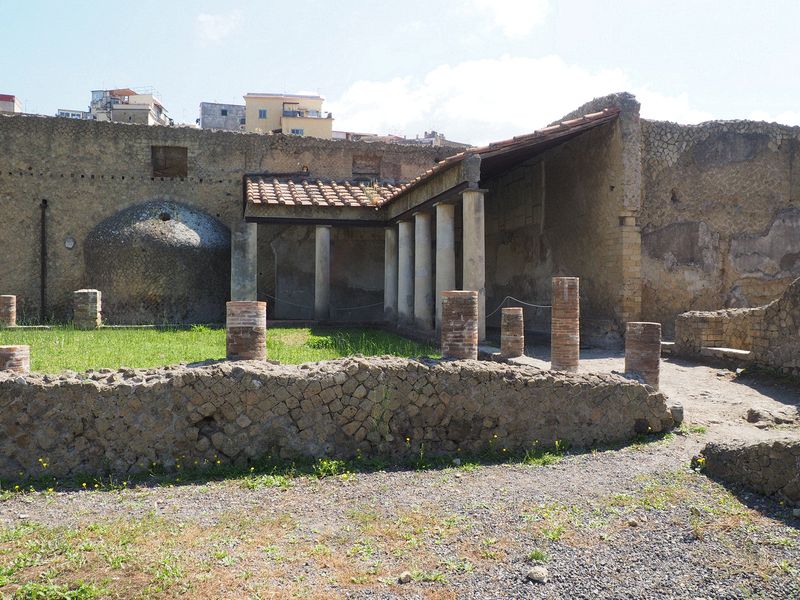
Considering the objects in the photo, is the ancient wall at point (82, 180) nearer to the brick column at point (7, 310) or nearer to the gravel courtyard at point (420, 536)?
the brick column at point (7, 310)

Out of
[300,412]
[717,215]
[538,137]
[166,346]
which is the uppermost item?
[538,137]

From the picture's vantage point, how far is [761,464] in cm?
450

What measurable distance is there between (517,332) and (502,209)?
7509 millimetres

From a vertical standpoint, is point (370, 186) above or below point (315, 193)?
above

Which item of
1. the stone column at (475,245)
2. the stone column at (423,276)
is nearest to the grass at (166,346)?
the stone column at (423,276)

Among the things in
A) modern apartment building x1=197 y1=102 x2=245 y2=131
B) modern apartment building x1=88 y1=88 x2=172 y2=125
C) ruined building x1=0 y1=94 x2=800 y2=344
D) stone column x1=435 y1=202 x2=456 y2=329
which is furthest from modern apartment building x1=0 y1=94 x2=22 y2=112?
stone column x1=435 y1=202 x2=456 y2=329

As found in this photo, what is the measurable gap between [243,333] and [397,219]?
8.01 meters

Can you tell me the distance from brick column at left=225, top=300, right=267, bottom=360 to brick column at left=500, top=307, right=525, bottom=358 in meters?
3.05

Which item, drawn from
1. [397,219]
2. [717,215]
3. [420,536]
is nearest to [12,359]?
[420,536]

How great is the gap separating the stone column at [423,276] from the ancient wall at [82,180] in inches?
228

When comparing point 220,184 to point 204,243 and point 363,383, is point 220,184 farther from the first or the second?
point 363,383

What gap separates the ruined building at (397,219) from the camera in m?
10.6

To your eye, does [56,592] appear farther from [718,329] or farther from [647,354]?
[718,329]

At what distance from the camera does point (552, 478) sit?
16.3ft
